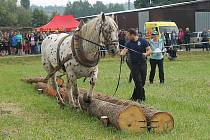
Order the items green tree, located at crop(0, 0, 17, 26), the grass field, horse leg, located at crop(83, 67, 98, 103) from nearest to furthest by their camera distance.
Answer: the grass field
horse leg, located at crop(83, 67, 98, 103)
green tree, located at crop(0, 0, 17, 26)

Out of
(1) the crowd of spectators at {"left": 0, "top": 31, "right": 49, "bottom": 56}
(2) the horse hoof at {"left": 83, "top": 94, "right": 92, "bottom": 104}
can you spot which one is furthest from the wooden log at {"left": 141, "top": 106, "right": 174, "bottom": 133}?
(1) the crowd of spectators at {"left": 0, "top": 31, "right": 49, "bottom": 56}

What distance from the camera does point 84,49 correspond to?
1062 centimetres

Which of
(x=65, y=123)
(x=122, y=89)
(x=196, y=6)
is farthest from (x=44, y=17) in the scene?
(x=65, y=123)

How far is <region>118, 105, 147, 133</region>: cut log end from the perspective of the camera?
8.74 m

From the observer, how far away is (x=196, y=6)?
49688 millimetres

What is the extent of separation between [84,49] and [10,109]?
3.07 m

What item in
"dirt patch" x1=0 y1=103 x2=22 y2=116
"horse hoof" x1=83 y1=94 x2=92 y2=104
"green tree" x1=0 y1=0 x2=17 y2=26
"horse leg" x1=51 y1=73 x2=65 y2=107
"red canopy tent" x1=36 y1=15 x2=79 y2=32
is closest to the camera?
"horse hoof" x1=83 y1=94 x2=92 y2=104

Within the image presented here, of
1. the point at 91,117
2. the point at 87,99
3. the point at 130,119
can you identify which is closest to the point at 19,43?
the point at 87,99

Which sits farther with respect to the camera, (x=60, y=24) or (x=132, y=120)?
(x=60, y=24)

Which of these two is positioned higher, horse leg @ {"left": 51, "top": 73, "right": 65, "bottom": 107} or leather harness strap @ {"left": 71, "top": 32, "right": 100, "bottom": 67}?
leather harness strap @ {"left": 71, "top": 32, "right": 100, "bottom": 67}

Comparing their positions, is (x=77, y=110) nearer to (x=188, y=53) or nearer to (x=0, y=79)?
(x=0, y=79)

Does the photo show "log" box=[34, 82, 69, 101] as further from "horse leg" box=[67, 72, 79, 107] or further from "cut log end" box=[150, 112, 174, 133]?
"cut log end" box=[150, 112, 174, 133]

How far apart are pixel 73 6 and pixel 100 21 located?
147416mm

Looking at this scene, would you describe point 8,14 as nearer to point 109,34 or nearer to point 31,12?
point 31,12
